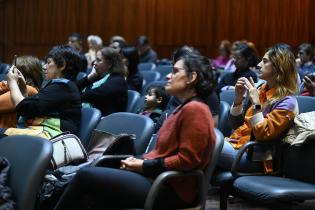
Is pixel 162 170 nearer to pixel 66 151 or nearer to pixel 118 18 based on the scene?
pixel 66 151

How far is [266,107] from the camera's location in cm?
377

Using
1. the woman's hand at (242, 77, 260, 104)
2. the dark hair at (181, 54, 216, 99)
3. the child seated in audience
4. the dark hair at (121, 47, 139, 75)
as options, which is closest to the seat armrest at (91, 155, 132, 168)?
the dark hair at (181, 54, 216, 99)

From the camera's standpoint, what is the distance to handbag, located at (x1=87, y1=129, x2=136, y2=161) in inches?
126

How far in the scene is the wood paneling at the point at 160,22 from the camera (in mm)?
10984

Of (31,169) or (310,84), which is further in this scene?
(310,84)

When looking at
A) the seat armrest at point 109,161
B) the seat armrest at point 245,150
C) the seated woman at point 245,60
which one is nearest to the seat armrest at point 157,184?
the seat armrest at point 109,161

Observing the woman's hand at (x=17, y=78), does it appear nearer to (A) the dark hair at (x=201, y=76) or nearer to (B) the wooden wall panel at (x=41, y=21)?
(A) the dark hair at (x=201, y=76)

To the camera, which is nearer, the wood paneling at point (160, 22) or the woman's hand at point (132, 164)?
the woman's hand at point (132, 164)

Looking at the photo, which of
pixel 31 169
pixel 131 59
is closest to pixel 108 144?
pixel 31 169

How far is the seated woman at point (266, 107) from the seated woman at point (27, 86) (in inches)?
58.4

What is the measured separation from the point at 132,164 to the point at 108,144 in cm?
56

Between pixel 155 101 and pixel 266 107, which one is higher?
pixel 266 107

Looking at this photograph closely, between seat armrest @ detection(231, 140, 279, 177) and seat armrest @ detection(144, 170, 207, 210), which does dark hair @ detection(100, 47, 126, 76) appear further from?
seat armrest @ detection(144, 170, 207, 210)

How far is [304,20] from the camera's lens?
1223 centimetres
